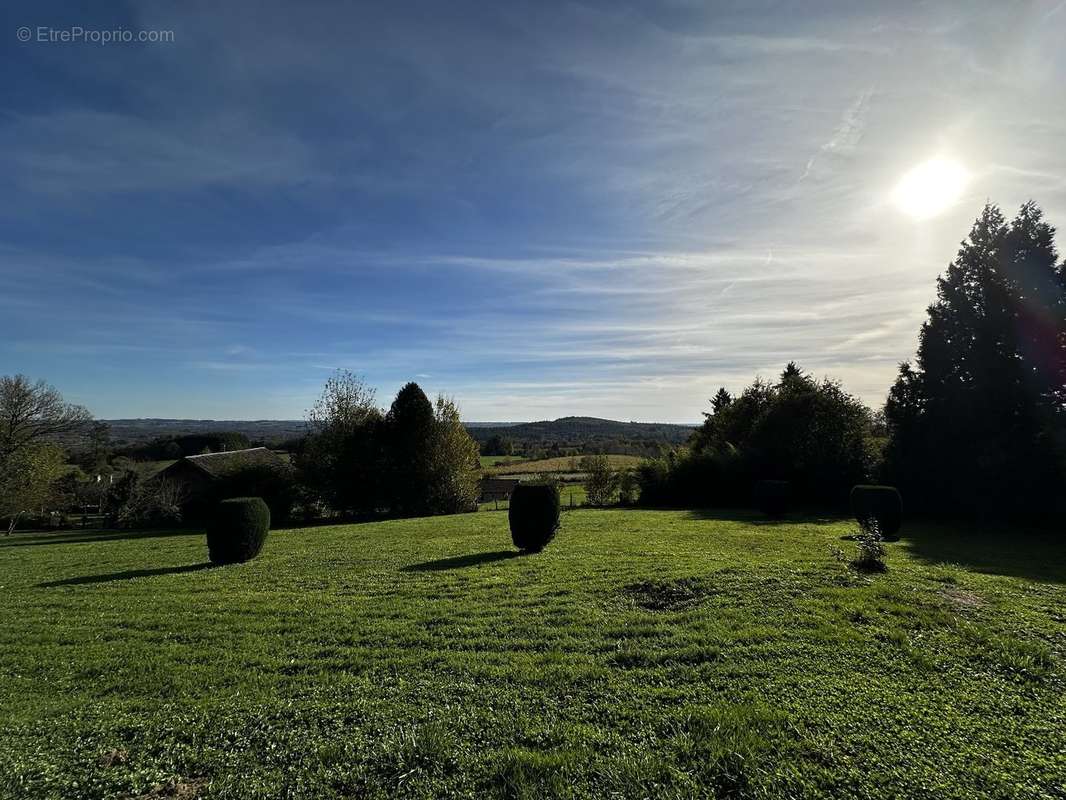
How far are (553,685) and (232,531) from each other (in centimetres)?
1119

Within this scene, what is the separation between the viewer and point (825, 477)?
2462cm

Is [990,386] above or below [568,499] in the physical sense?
above

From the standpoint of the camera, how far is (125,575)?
11727mm

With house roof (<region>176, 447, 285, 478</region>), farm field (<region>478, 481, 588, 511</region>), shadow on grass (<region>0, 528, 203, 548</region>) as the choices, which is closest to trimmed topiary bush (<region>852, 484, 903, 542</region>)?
farm field (<region>478, 481, 588, 511</region>)

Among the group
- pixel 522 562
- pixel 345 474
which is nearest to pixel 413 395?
pixel 345 474

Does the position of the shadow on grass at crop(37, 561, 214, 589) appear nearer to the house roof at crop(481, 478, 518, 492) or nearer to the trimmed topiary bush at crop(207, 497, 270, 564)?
the trimmed topiary bush at crop(207, 497, 270, 564)

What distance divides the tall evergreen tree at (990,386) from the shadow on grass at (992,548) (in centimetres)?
215

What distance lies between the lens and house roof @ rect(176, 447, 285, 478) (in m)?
28.1

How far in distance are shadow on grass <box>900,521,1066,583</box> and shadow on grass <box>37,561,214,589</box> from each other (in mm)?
17154

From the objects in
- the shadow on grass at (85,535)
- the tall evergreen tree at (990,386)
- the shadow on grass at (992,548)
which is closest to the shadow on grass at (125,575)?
the shadow on grass at (85,535)

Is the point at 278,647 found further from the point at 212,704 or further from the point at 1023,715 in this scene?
the point at 1023,715

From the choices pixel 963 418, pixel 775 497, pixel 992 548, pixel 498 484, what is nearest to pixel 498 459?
pixel 498 484

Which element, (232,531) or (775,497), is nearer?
(232,531)

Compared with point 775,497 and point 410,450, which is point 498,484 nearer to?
point 410,450
